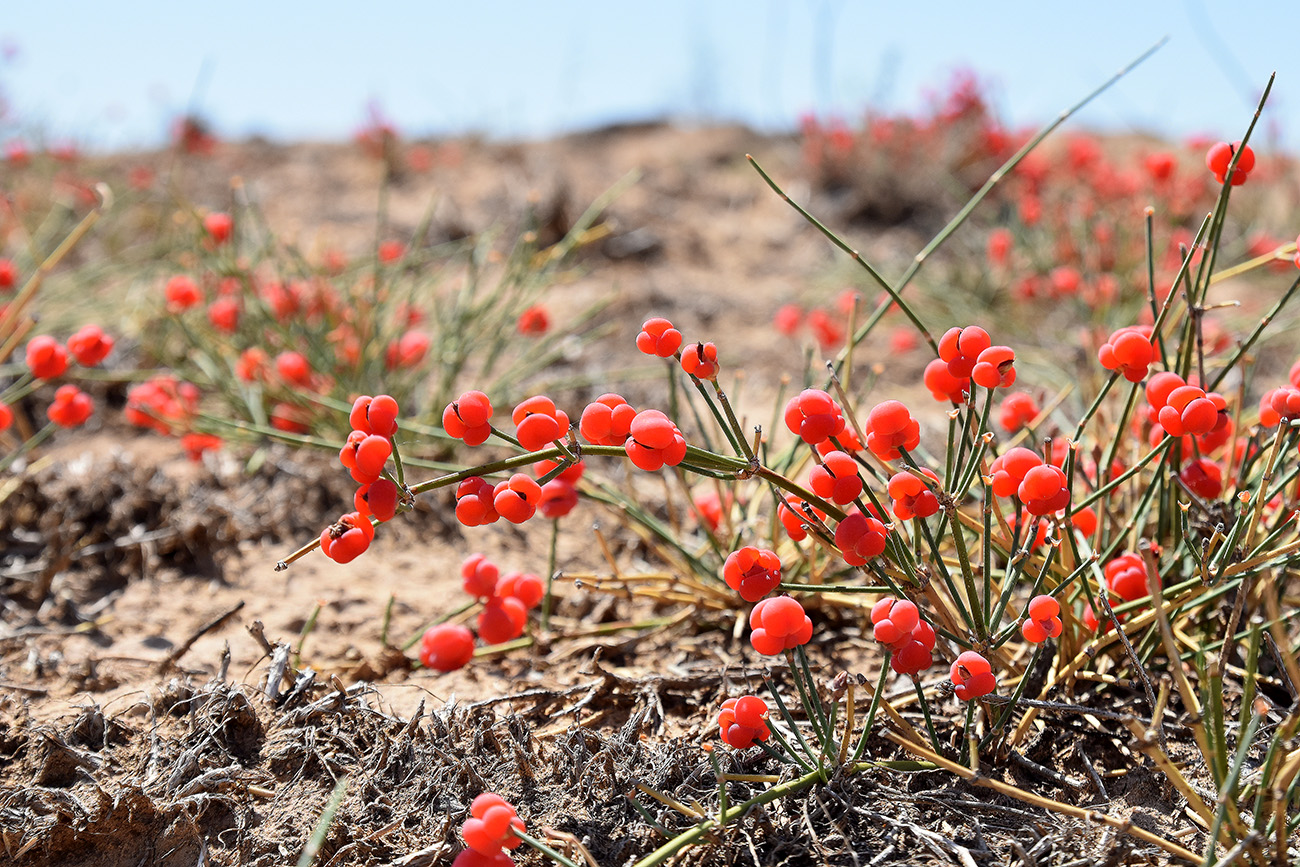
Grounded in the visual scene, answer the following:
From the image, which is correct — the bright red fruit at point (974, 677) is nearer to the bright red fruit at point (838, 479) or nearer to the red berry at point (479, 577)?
the bright red fruit at point (838, 479)

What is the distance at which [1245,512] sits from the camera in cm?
96

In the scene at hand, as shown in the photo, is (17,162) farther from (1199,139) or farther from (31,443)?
(1199,139)

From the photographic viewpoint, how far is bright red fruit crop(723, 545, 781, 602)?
923mm

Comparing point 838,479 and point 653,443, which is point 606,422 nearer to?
point 653,443

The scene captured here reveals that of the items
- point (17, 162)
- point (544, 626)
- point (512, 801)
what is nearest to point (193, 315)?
point (544, 626)

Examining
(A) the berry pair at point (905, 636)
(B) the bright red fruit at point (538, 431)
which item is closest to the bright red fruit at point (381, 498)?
(B) the bright red fruit at point (538, 431)

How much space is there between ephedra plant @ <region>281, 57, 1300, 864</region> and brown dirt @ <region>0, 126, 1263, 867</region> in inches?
2.4

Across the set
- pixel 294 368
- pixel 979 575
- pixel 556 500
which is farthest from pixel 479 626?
pixel 294 368

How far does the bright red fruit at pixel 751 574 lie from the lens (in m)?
0.92

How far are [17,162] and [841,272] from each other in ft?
14.4

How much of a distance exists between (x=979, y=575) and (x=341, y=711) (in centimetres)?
93

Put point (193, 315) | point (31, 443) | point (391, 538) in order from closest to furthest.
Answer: point (31, 443)
point (391, 538)
point (193, 315)

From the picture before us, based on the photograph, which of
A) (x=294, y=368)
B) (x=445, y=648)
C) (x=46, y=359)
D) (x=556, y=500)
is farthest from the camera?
(x=294, y=368)

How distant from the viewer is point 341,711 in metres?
1.22
